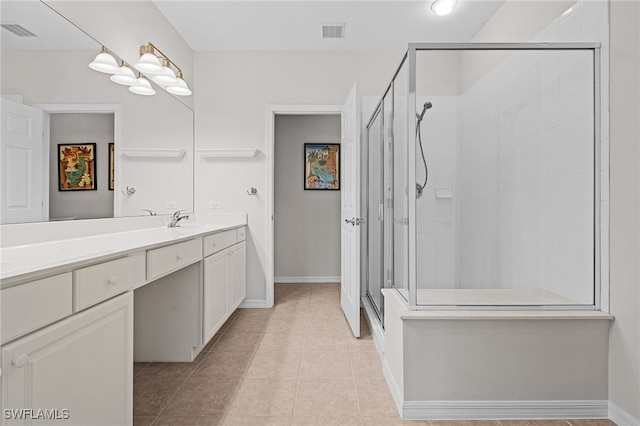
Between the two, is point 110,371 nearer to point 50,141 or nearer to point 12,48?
point 50,141

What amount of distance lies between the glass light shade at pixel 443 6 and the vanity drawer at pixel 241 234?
2412 millimetres

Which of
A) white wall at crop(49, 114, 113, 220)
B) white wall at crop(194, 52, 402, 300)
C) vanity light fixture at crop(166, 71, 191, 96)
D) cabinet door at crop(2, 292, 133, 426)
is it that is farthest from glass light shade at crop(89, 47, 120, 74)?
cabinet door at crop(2, 292, 133, 426)

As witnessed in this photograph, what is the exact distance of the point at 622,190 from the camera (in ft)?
5.39

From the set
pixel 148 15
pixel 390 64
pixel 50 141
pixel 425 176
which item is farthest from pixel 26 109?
pixel 390 64

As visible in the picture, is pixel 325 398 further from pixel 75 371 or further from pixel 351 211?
pixel 351 211

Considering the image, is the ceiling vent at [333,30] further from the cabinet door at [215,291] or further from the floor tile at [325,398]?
the floor tile at [325,398]

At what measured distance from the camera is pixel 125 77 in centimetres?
239

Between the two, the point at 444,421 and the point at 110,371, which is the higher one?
the point at 110,371

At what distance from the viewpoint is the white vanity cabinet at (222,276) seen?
7.97 feet

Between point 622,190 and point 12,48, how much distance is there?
278 cm

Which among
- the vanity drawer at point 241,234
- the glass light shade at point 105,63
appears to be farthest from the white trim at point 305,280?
the glass light shade at point 105,63

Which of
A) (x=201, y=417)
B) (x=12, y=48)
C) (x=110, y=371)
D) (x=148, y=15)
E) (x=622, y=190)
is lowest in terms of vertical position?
(x=201, y=417)

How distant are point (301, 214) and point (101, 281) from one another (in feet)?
12.0

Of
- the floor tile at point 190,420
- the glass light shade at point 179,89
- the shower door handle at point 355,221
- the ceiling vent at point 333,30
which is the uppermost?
the ceiling vent at point 333,30
